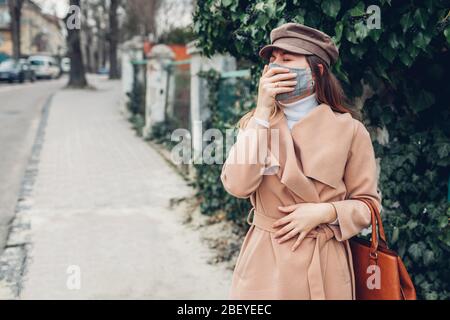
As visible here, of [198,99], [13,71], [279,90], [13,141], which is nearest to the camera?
[279,90]

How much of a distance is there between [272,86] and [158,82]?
9777 mm

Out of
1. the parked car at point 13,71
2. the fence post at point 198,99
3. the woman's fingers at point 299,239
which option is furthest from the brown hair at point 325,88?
the parked car at point 13,71

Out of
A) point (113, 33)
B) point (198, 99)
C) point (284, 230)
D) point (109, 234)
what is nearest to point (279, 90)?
point (284, 230)

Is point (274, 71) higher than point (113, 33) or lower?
higher

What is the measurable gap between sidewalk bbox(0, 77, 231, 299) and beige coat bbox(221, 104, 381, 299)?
2.21 metres

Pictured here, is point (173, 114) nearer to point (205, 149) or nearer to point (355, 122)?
point (205, 149)

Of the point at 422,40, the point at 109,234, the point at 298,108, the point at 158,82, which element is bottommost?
the point at 109,234

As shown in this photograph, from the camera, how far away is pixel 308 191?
2.07 meters

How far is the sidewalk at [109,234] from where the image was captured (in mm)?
4367

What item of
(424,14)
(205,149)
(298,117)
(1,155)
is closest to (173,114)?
(1,155)

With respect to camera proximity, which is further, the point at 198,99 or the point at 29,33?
the point at 29,33

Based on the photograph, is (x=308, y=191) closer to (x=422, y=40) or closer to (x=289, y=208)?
(x=289, y=208)

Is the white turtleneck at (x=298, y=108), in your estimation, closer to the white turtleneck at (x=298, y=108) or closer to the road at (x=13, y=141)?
the white turtleneck at (x=298, y=108)

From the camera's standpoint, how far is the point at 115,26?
31828 mm
